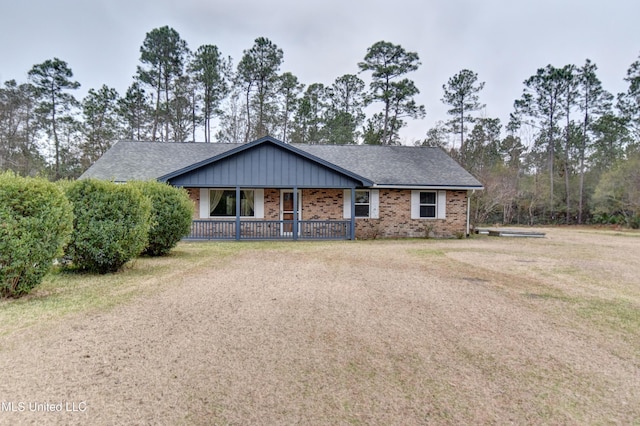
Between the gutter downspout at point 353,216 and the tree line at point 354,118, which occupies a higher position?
the tree line at point 354,118

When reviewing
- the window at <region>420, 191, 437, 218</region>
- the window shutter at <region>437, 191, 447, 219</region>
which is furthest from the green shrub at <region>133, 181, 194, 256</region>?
the window shutter at <region>437, 191, 447, 219</region>

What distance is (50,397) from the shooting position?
256 cm

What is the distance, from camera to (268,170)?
45.3 feet

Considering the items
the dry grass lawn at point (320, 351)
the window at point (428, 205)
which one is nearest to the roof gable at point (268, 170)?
the window at point (428, 205)

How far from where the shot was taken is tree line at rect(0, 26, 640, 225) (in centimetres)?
2662

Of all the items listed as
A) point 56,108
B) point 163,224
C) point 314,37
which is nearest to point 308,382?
point 163,224

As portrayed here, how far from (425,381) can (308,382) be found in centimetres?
96

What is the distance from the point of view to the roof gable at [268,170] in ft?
44.4

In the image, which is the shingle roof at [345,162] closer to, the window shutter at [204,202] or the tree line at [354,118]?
the window shutter at [204,202]

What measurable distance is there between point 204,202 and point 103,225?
802 cm

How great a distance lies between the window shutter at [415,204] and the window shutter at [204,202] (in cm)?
899

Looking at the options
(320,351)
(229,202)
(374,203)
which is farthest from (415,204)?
(320,351)

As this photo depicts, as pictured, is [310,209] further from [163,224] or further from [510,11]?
[510,11]

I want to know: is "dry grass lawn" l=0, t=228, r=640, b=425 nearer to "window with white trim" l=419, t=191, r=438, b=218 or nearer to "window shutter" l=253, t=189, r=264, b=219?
"window shutter" l=253, t=189, r=264, b=219
